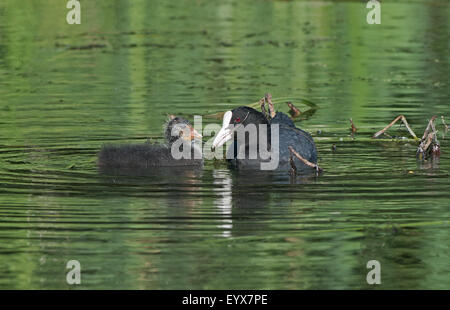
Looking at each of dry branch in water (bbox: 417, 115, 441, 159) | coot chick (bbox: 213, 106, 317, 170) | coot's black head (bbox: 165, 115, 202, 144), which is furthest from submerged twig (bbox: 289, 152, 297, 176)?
dry branch in water (bbox: 417, 115, 441, 159)

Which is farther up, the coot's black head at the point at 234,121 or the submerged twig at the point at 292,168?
the coot's black head at the point at 234,121

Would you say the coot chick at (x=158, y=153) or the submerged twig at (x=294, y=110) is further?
the submerged twig at (x=294, y=110)

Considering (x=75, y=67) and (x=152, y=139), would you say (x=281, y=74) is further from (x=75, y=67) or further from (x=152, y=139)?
(x=152, y=139)

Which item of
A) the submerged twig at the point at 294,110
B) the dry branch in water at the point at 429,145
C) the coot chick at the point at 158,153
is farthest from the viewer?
the submerged twig at the point at 294,110

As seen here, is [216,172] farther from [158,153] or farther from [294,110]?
[294,110]

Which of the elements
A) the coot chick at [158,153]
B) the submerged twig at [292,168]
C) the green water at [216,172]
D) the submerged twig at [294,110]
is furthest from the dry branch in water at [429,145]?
the submerged twig at [294,110]

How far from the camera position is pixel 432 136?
10922 mm

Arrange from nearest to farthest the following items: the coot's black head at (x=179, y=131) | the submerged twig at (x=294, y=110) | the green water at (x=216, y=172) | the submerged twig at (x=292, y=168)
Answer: the green water at (x=216, y=172) → the submerged twig at (x=292, y=168) → the coot's black head at (x=179, y=131) → the submerged twig at (x=294, y=110)

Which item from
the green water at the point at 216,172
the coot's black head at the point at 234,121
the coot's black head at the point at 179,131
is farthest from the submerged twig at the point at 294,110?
the coot's black head at the point at 179,131

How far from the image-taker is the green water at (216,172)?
279 inches

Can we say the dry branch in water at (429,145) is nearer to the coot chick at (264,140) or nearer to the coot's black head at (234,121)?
the coot chick at (264,140)

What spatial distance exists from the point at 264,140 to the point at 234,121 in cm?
43

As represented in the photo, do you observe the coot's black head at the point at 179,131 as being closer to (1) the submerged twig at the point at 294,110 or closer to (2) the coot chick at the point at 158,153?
(2) the coot chick at the point at 158,153

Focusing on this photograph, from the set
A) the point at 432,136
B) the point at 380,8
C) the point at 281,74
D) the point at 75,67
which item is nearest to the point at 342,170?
the point at 432,136
